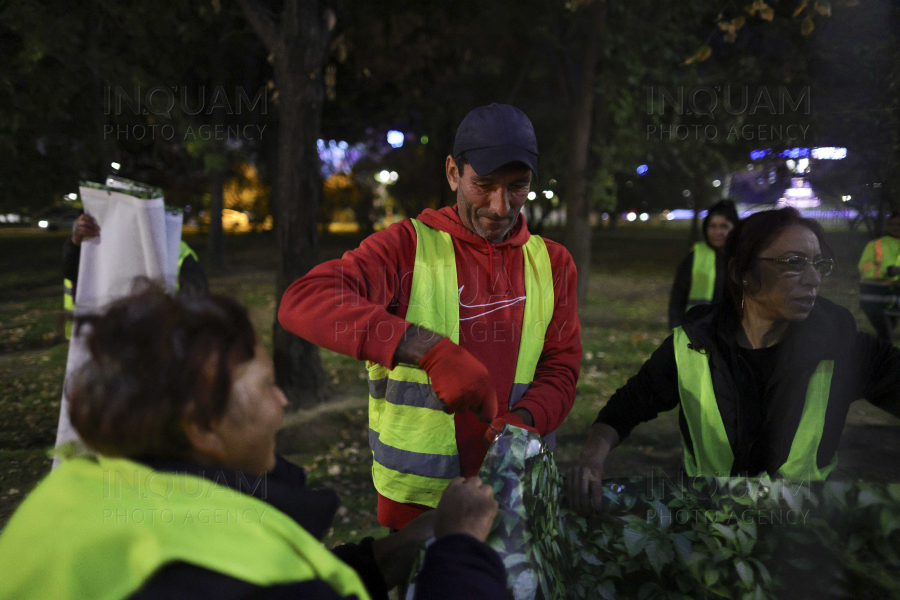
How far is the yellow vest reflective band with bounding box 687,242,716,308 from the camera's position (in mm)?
6039

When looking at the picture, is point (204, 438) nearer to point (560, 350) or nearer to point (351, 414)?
point (560, 350)

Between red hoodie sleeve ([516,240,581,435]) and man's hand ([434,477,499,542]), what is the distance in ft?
2.16

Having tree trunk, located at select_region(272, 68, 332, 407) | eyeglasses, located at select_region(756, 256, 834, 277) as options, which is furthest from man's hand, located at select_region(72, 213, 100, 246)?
eyeglasses, located at select_region(756, 256, 834, 277)

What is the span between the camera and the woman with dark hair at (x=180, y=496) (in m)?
0.91

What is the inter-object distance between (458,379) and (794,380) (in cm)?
131

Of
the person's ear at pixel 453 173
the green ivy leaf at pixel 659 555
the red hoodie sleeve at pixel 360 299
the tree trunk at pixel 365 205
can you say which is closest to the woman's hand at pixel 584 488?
the green ivy leaf at pixel 659 555

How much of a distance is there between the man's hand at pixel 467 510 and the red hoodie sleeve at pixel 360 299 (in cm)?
38

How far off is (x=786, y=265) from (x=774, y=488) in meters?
→ 0.80

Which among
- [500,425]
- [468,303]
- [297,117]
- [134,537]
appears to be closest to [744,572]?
[500,425]

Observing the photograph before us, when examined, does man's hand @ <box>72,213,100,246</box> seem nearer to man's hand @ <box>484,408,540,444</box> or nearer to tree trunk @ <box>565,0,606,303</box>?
man's hand @ <box>484,408,540,444</box>

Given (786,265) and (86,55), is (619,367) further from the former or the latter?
(86,55)

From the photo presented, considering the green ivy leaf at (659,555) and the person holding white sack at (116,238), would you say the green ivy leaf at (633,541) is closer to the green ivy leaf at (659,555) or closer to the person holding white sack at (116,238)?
the green ivy leaf at (659,555)

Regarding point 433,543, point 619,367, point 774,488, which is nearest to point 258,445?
point 433,543

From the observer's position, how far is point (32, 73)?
25.8 ft
